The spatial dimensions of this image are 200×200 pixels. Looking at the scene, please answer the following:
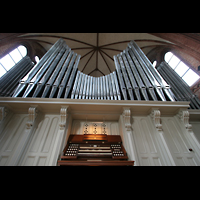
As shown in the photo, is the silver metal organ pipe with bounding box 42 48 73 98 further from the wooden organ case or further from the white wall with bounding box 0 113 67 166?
the wooden organ case

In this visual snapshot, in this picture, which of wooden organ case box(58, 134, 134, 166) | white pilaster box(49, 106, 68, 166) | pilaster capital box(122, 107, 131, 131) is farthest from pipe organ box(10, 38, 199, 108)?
wooden organ case box(58, 134, 134, 166)

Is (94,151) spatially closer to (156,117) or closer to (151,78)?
(156,117)

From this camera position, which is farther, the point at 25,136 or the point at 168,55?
the point at 168,55

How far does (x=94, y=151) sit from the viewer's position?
2750 mm

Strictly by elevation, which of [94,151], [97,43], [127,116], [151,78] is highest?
[97,43]

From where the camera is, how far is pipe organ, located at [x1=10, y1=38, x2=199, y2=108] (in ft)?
12.6

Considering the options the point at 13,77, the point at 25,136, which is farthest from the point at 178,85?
the point at 13,77

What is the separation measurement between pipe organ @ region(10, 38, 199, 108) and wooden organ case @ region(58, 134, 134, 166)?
1523mm

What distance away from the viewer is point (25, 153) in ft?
8.73

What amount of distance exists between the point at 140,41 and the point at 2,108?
842 cm

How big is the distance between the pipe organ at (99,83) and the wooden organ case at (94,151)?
1523mm

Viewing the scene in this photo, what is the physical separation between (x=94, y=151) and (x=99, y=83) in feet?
11.0

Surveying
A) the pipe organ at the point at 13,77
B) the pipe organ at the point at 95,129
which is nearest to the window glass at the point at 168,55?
the pipe organ at the point at 95,129

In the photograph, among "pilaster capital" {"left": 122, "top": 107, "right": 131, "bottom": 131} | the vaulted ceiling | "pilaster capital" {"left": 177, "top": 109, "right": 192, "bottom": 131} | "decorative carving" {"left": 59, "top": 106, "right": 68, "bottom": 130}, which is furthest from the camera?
the vaulted ceiling
